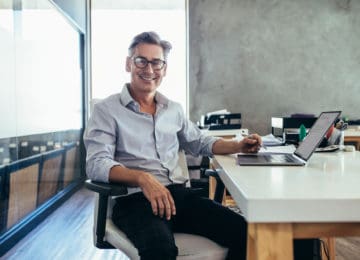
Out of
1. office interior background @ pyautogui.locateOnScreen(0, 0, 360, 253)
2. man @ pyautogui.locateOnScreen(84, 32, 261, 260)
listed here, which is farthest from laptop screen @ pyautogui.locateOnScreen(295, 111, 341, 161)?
office interior background @ pyautogui.locateOnScreen(0, 0, 360, 253)

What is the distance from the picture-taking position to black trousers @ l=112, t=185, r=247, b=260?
1057mm

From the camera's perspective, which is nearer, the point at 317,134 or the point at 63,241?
the point at 317,134

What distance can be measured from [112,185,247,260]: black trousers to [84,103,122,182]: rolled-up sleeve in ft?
0.50

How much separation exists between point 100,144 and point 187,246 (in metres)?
0.51

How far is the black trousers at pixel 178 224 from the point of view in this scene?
1057 mm

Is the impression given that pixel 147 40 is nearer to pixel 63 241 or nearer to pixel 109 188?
pixel 109 188

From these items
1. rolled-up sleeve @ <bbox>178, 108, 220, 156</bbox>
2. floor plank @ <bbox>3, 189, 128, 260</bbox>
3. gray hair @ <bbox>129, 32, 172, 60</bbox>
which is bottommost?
floor plank @ <bbox>3, 189, 128, 260</bbox>

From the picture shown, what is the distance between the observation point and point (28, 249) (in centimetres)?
253

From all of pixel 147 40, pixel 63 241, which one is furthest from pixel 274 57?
pixel 147 40

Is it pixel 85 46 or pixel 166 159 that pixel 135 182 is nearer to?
pixel 166 159

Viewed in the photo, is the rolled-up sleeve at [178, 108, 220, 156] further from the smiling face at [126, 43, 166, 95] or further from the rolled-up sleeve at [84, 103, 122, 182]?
the rolled-up sleeve at [84, 103, 122, 182]

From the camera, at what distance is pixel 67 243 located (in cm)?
264

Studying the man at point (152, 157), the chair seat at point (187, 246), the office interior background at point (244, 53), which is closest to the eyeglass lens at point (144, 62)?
the man at point (152, 157)

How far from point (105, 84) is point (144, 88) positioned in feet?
11.8
